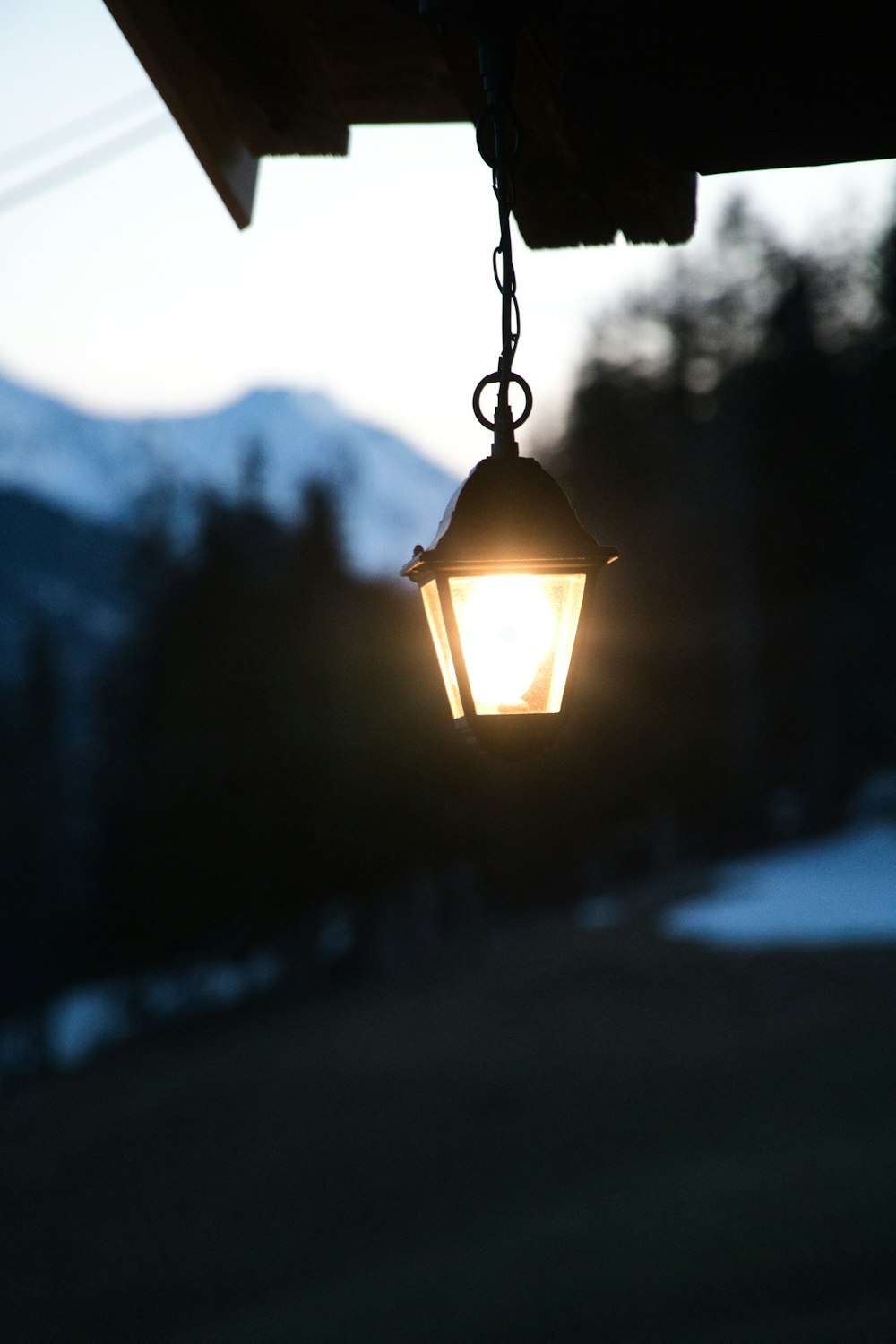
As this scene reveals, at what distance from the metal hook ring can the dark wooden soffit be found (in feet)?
1.58

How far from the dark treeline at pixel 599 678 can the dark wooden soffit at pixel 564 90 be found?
1924 cm

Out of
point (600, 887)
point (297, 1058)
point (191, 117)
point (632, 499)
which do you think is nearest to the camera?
point (191, 117)

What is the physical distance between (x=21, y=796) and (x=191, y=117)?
913 inches

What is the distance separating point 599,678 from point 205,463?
10400mm

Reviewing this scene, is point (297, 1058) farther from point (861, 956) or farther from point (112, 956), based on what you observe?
point (861, 956)

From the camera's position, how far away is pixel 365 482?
95.4 ft

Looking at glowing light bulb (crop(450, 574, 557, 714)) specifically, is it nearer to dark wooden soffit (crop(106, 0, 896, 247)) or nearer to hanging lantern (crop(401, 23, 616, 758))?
hanging lantern (crop(401, 23, 616, 758))

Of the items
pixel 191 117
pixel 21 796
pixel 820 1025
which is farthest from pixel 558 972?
pixel 191 117

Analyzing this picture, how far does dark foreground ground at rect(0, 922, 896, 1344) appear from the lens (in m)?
7.94

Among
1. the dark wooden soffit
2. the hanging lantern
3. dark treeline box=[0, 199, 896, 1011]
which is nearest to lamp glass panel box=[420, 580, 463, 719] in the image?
the hanging lantern

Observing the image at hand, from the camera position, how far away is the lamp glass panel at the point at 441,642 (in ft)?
7.78

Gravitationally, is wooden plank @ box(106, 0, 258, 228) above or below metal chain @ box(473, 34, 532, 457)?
above

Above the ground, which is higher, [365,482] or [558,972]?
[365,482]

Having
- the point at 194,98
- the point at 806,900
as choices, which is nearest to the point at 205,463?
the point at 806,900
